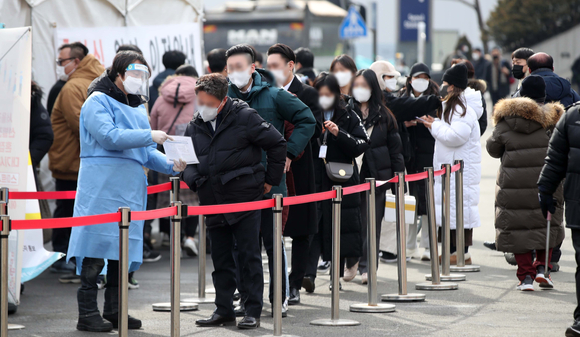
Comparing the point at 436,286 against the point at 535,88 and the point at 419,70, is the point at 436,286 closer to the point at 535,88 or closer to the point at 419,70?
the point at 535,88

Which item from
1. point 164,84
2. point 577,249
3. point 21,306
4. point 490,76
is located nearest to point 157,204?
point 164,84

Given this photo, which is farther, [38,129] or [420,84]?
[420,84]

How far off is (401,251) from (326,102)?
139cm

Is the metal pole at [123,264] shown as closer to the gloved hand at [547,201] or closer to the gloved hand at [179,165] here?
the gloved hand at [179,165]

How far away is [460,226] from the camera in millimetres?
7930

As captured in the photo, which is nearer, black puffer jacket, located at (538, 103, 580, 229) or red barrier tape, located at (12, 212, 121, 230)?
red barrier tape, located at (12, 212, 121, 230)

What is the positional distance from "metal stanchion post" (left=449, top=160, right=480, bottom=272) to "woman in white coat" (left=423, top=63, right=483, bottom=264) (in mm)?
233

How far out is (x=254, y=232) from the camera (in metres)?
5.77

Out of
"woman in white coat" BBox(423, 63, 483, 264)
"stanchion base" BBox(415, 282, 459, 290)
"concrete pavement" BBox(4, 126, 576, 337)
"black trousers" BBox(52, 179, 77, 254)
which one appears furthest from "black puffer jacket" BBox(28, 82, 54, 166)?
"woman in white coat" BBox(423, 63, 483, 264)

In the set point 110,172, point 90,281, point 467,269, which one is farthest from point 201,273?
point 467,269

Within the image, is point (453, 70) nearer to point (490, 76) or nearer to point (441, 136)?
point (441, 136)

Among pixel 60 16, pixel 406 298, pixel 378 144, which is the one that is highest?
pixel 60 16

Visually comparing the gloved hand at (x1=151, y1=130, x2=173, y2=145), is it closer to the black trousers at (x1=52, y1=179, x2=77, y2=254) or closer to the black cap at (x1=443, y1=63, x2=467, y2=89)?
the black trousers at (x1=52, y1=179, x2=77, y2=254)

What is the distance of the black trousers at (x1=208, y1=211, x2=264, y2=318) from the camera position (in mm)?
5746
